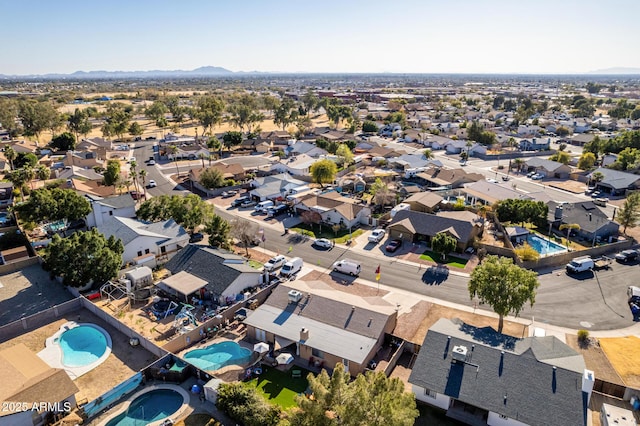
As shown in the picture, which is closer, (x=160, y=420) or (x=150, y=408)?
(x=160, y=420)

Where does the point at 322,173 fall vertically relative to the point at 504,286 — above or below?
below

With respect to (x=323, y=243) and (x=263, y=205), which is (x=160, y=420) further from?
(x=263, y=205)

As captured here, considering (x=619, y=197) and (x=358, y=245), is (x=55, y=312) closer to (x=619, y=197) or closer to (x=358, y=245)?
(x=358, y=245)

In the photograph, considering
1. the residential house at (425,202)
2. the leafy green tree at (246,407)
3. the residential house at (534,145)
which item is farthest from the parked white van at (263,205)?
the residential house at (534,145)

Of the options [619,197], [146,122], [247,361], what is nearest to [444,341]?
[247,361]

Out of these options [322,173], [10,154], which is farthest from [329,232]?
[10,154]

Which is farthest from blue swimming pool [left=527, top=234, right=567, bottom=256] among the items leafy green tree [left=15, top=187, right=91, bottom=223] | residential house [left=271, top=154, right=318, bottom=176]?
leafy green tree [left=15, top=187, right=91, bottom=223]
